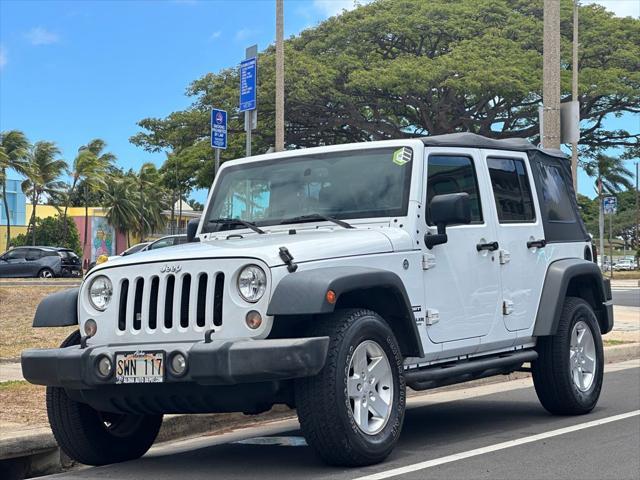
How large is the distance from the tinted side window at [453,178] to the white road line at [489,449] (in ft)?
5.21

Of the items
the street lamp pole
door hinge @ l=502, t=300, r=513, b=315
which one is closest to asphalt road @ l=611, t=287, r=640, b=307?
the street lamp pole

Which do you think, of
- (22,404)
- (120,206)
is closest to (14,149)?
(120,206)

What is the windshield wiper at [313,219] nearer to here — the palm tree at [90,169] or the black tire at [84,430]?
the black tire at [84,430]

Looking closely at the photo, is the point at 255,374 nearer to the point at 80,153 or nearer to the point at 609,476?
the point at 609,476

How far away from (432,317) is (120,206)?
73.8m

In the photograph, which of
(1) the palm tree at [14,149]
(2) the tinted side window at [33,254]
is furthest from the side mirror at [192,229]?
(1) the palm tree at [14,149]

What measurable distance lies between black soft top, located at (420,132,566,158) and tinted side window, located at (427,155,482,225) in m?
0.10

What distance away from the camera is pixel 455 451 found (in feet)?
22.9

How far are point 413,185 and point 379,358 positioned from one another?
1399mm

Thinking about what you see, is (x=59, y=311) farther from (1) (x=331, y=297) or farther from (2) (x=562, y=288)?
(2) (x=562, y=288)

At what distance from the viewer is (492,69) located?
34.1 metres

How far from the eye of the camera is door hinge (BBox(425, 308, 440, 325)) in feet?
23.3

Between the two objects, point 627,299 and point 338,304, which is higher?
point 338,304

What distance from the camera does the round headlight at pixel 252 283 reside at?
239 inches
